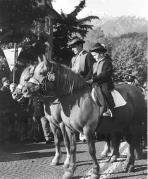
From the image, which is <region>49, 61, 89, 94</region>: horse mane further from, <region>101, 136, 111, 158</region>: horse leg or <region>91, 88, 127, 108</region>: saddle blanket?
<region>101, 136, 111, 158</region>: horse leg

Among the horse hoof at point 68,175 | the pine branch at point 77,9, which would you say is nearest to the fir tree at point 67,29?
the pine branch at point 77,9

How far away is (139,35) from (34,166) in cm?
7116

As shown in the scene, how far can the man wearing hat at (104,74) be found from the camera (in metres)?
7.88

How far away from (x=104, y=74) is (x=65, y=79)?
31.7 inches

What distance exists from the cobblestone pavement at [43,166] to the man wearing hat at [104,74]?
1.31 meters

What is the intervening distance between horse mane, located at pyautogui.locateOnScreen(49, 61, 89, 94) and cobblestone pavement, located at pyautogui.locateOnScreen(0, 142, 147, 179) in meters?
1.70

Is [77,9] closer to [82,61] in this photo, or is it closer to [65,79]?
[82,61]

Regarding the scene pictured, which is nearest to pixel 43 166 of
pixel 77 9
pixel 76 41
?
pixel 76 41

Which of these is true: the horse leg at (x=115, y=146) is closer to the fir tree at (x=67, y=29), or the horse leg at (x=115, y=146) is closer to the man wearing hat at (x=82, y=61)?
the man wearing hat at (x=82, y=61)

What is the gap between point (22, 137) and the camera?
576 inches

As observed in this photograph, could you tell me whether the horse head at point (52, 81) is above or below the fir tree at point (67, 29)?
below

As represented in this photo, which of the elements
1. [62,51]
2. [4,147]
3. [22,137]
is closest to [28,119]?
[22,137]

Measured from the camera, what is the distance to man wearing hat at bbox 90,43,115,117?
310 inches

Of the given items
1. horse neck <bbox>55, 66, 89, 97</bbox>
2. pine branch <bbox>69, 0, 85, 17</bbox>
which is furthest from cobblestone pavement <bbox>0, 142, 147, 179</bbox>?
pine branch <bbox>69, 0, 85, 17</bbox>
